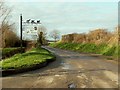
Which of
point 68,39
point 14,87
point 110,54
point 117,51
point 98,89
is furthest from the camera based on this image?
point 68,39

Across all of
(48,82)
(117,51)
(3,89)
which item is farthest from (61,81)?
(117,51)

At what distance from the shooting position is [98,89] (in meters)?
11.2

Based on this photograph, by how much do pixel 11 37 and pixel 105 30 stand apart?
1979cm

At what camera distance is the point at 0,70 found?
16.4 metres

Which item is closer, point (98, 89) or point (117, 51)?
point (98, 89)

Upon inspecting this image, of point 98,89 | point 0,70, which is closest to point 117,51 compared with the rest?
point 0,70

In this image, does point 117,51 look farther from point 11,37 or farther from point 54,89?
point 11,37

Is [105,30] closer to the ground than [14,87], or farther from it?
farther from it

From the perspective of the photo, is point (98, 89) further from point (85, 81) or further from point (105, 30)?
point (105, 30)

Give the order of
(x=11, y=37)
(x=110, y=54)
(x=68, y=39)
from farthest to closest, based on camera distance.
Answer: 1. (x=68, y=39)
2. (x=11, y=37)
3. (x=110, y=54)

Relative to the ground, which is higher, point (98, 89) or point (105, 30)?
point (105, 30)

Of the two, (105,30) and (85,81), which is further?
(105,30)

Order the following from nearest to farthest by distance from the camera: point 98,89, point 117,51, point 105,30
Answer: point 98,89
point 117,51
point 105,30

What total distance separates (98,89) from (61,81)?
2.66 m
